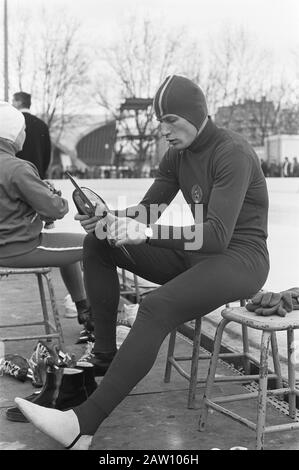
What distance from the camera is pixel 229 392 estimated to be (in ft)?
10.9

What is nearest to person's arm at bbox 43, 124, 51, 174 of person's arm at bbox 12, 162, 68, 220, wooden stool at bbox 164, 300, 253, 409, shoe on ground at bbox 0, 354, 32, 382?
person's arm at bbox 12, 162, 68, 220

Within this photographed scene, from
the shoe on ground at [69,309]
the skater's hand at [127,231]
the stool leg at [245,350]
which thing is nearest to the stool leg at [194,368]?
the stool leg at [245,350]

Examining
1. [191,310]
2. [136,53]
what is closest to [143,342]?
[191,310]

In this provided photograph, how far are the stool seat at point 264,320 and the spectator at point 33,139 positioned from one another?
4371 mm

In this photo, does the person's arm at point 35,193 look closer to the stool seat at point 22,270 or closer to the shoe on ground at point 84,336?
the stool seat at point 22,270

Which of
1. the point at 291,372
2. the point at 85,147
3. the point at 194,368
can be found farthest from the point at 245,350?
the point at 85,147

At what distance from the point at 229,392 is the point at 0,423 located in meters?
1.19

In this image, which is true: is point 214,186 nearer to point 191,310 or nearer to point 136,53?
point 191,310

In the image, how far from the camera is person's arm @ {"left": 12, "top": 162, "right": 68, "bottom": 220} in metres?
3.51

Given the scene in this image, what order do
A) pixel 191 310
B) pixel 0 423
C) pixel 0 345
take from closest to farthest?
pixel 191 310
pixel 0 423
pixel 0 345

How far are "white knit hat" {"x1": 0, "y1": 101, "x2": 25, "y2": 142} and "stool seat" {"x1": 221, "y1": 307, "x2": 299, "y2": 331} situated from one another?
5.79 feet

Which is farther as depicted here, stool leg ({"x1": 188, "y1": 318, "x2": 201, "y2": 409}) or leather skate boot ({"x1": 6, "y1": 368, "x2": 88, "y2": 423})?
stool leg ({"x1": 188, "y1": 318, "x2": 201, "y2": 409})

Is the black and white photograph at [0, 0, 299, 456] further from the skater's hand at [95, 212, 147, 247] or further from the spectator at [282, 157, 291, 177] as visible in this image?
the spectator at [282, 157, 291, 177]

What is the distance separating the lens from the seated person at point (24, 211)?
11.6 ft
